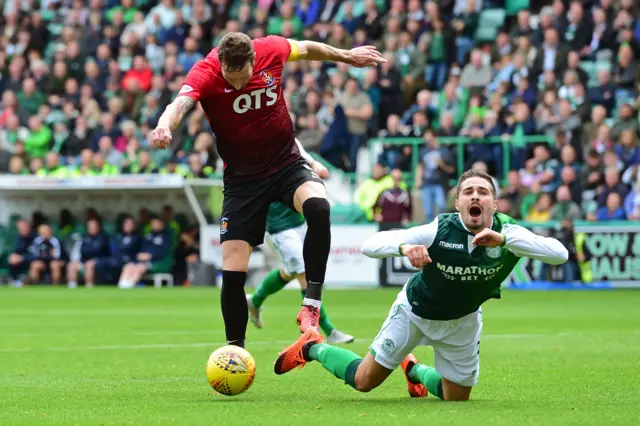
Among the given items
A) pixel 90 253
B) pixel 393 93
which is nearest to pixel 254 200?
pixel 393 93

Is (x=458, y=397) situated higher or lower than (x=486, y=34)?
lower

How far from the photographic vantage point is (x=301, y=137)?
24562mm

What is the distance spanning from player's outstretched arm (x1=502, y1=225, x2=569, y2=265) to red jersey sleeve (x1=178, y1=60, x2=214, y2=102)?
2.67 m

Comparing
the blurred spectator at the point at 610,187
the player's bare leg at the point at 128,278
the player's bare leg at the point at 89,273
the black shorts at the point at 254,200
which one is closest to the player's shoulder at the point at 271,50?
the black shorts at the point at 254,200

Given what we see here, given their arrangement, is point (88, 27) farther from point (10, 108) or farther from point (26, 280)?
point (26, 280)

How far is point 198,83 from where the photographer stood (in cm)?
846

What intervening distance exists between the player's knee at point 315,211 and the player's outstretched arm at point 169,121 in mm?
1070

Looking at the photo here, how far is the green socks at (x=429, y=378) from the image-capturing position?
24.8ft

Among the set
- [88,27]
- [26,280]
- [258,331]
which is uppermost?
[88,27]

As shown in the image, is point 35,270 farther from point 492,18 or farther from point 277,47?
point 277,47

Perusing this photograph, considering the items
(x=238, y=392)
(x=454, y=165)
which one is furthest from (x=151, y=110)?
(x=238, y=392)

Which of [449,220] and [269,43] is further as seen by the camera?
[269,43]

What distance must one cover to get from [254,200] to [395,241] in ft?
7.44

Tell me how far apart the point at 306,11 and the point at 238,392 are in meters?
21.2
